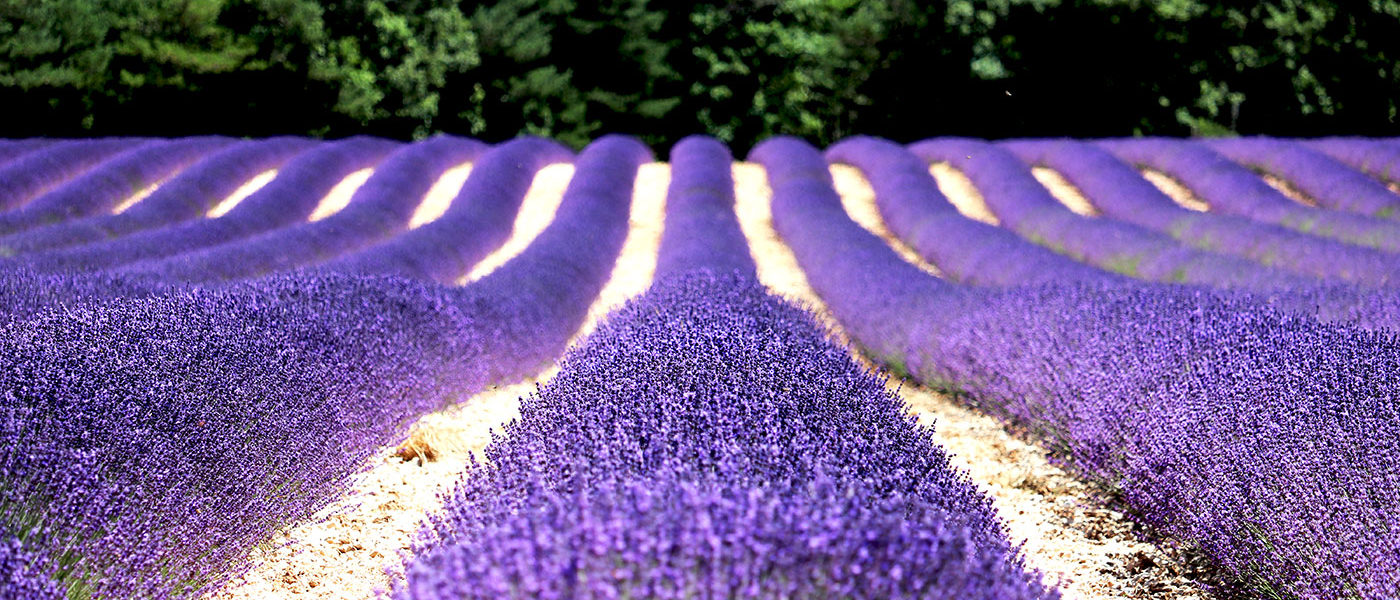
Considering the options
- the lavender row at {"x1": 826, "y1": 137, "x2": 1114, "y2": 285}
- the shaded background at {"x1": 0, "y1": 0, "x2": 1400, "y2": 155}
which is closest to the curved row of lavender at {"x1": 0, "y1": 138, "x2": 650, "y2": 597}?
the lavender row at {"x1": 826, "y1": 137, "x2": 1114, "y2": 285}

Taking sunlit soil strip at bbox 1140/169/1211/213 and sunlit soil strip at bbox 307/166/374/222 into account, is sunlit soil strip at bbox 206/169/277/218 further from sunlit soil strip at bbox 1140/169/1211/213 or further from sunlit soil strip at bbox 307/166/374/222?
sunlit soil strip at bbox 1140/169/1211/213

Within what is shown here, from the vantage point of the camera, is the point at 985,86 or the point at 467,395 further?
the point at 985,86

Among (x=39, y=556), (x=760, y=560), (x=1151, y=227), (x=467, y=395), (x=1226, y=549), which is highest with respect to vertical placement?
(x=760, y=560)

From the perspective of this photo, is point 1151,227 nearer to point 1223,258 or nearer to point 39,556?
point 1223,258

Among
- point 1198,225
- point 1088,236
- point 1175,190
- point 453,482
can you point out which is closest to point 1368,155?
point 1175,190

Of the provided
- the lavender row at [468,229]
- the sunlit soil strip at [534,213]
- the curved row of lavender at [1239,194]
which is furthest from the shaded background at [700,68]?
the curved row of lavender at [1239,194]

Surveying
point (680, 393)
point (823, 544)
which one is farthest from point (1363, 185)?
point (823, 544)
